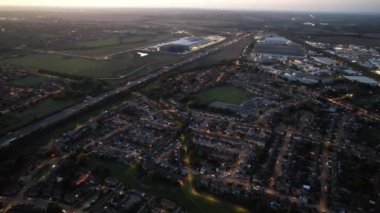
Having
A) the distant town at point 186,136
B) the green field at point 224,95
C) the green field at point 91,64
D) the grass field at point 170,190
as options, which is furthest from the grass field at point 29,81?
the grass field at point 170,190

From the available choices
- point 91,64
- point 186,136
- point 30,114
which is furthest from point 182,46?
point 186,136

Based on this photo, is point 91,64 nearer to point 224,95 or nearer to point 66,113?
point 66,113

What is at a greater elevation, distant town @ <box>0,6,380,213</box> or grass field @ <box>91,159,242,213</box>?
distant town @ <box>0,6,380,213</box>

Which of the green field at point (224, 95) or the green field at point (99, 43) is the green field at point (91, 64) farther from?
the green field at point (224, 95)

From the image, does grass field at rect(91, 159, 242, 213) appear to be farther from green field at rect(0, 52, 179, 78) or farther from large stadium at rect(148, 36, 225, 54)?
large stadium at rect(148, 36, 225, 54)

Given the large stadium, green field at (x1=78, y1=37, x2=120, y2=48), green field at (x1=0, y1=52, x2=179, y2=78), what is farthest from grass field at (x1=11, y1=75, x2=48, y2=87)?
the large stadium

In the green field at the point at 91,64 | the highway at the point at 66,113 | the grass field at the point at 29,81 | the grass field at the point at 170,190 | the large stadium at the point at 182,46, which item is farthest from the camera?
the large stadium at the point at 182,46

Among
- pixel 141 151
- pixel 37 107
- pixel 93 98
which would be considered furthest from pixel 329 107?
pixel 37 107
